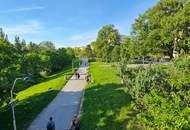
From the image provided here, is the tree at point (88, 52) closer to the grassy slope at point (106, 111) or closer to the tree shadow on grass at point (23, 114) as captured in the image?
the tree shadow on grass at point (23, 114)

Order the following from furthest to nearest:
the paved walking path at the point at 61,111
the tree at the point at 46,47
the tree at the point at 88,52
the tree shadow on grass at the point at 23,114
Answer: the tree at the point at 88,52 → the tree at the point at 46,47 → the tree shadow on grass at the point at 23,114 → the paved walking path at the point at 61,111

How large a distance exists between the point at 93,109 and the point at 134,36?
2848 centimetres

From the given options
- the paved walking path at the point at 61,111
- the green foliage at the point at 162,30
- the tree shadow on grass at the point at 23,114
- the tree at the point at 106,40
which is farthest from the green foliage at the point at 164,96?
Result: the tree at the point at 106,40

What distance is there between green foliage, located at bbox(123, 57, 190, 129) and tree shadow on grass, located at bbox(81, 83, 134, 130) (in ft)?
4.82

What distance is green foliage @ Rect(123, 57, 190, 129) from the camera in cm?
847

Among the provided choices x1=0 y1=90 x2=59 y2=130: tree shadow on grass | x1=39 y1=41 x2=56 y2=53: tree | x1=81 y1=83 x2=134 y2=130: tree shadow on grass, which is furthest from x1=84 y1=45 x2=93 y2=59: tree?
x1=81 y1=83 x2=134 y2=130: tree shadow on grass

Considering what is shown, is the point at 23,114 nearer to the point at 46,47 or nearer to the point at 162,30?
the point at 162,30

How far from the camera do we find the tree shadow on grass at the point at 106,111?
1544 centimetres

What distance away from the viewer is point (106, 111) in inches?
715

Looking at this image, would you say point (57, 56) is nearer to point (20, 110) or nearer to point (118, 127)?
point (20, 110)

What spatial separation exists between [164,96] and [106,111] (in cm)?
752

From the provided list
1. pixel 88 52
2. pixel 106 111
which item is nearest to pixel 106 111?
pixel 106 111

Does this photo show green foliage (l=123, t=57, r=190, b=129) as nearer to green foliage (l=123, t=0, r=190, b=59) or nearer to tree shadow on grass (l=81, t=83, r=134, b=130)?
tree shadow on grass (l=81, t=83, r=134, b=130)

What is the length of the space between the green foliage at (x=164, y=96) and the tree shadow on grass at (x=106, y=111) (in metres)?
1.47
